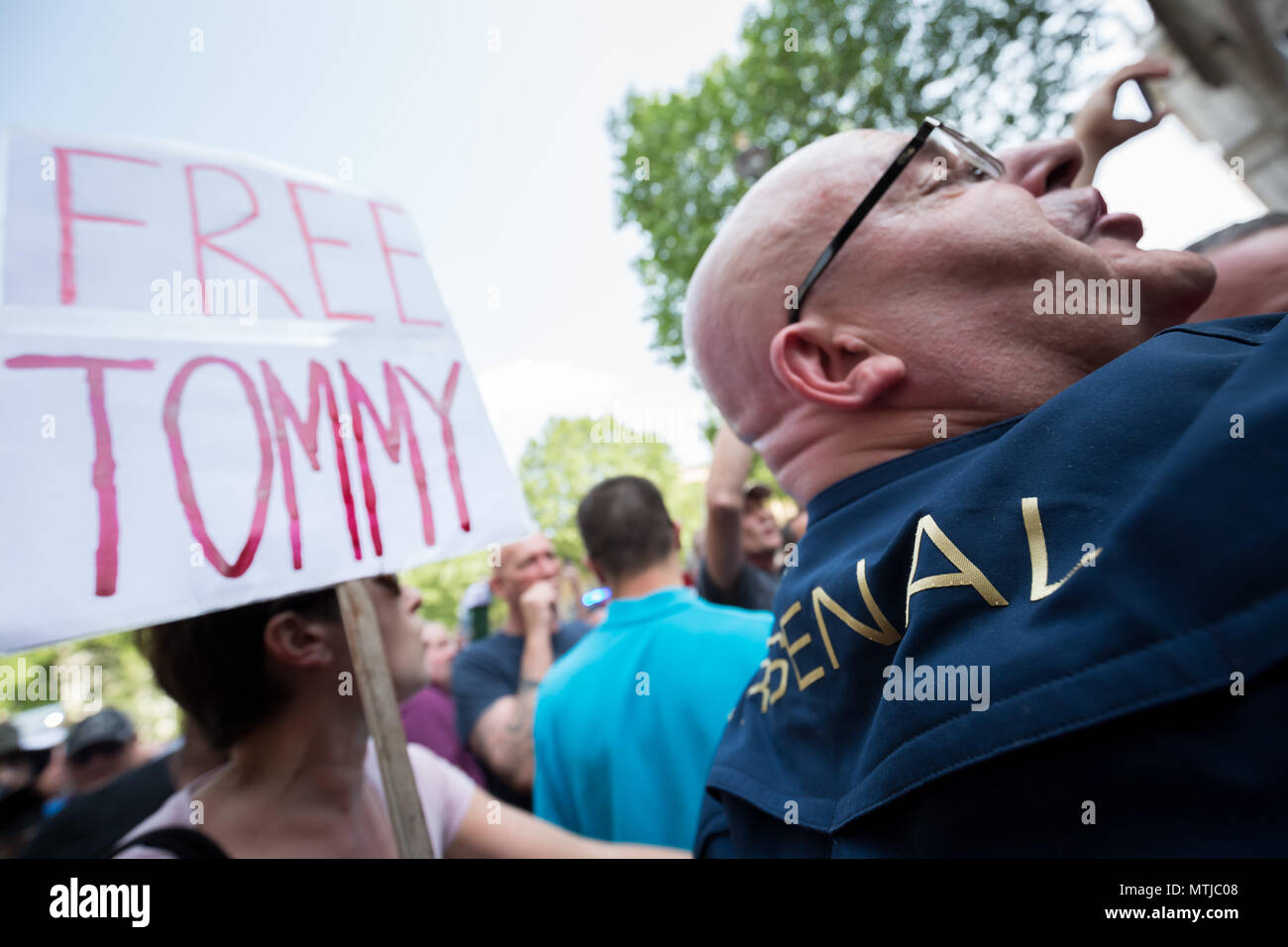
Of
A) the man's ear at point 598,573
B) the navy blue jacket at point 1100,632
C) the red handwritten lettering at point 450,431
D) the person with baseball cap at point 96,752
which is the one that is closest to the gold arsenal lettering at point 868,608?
the navy blue jacket at point 1100,632

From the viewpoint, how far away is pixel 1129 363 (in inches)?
28.8

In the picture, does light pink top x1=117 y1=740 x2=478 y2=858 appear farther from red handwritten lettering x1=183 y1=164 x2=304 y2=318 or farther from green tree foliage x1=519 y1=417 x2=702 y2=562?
green tree foliage x1=519 y1=417 x2=702 y2=562

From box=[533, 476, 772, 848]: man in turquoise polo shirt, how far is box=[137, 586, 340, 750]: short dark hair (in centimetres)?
101

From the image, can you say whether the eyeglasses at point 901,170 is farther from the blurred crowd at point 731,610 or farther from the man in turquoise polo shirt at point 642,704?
the man in turquoise polo shirt at point 642,704

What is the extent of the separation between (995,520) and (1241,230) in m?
1.96

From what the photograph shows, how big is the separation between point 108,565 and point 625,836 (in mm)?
1658

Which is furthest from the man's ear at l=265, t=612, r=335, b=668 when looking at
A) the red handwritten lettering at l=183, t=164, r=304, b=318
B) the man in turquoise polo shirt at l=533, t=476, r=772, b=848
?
the man in turquoise polo shirt at l=533, t=476, r=772, b=848

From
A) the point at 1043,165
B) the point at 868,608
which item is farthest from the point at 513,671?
the point at 1043,165

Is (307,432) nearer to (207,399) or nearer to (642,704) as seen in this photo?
(207,399)

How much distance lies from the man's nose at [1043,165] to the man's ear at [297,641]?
1917 millimetres

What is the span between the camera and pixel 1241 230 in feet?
6.41

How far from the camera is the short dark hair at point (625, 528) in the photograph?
270cm

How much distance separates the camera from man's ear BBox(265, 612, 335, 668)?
171cm
